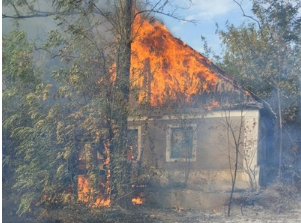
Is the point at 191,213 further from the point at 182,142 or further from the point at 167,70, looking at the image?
the point at 167,70

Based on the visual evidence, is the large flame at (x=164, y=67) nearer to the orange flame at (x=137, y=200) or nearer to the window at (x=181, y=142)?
the window at (x=181, y=142)

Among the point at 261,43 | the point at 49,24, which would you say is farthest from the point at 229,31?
the point at 49,24

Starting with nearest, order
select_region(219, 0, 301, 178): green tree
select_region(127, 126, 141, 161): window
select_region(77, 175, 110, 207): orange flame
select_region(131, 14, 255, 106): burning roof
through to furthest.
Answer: select_region(219, 0, 301, 178): green tree < select_region(131, 14, 255, 106): burning roof < select_region(127, 126, 141, 161): window < select_region(77, 175, 110, 207): orange flame

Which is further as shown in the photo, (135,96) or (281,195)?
(135,96)

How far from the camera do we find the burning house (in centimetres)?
588

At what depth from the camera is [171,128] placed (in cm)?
612

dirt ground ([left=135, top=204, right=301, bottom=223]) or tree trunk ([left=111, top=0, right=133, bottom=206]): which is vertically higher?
tree trunk ([left=111, top=0, right=133, bottom=206])

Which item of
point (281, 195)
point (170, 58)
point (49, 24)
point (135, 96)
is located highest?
point (49, 24)

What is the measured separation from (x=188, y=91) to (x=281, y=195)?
1821 millimetres

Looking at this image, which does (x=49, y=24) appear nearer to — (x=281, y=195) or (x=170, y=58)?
(x=170, y=58)

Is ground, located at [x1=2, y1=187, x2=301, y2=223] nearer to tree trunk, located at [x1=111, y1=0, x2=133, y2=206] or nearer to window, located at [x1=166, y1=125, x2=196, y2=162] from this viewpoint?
tree trunk, located at [x1=111, y1=0, x2=133, y2=206]

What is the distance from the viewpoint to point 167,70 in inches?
241

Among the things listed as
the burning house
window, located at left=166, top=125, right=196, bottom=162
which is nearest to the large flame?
the burning house

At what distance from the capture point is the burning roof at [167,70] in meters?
6.02
